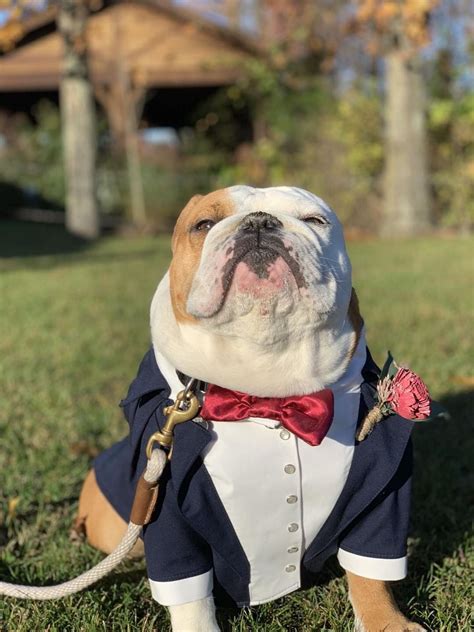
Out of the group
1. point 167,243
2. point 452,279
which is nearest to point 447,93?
point 167,243

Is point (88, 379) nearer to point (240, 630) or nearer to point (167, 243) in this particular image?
point (240, 630)

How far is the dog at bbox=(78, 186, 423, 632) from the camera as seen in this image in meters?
1.70

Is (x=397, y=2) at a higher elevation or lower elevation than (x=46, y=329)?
higher

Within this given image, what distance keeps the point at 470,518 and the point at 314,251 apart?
4.50ft

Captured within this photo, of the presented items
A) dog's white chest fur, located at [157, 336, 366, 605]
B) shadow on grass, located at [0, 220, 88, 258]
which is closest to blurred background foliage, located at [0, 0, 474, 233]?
shadow on grass, located at [0, 220, 88, 258]

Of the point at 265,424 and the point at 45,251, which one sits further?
the point at 45,251

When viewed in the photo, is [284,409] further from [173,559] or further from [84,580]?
[84,580]

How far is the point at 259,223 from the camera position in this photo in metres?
1.75

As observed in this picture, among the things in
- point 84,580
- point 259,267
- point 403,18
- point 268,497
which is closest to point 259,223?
point 259,267

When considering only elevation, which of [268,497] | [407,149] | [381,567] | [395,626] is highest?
[268,497]

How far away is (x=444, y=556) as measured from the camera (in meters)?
2.31

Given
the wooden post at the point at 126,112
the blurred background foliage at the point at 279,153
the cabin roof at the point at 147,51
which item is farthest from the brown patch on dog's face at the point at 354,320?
the cabin roof at the point at 147,51

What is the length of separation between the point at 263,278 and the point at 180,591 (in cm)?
83

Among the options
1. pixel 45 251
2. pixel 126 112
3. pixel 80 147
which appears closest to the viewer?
pixel 45 251
